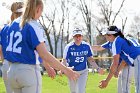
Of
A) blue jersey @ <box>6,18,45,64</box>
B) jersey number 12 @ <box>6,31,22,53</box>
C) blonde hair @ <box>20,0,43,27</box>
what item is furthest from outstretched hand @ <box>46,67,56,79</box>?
blonde hair @ <box>20,0,43,27</box>

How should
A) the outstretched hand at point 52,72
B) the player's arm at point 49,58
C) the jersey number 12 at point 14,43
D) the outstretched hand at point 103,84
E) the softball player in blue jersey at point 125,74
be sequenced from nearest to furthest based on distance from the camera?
the player's arm at point 49,58 → the jersey number 12 at point 14,43 → the outstretched hand at point 52,72 → the outstretched hand at point 103,84 → the softball player in blue jersey at point 125,74

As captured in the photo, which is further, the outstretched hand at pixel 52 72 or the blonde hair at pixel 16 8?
the blonde hair at pixel 16 8

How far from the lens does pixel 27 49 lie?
16.5 ft

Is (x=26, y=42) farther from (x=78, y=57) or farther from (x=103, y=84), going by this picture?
(x=78, y=57)

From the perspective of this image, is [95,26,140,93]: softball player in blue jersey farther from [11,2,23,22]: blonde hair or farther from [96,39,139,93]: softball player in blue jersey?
[11,2,23,22]: blonde hair

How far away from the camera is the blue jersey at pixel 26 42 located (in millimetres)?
4977

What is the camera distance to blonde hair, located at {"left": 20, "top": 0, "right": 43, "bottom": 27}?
499 cm

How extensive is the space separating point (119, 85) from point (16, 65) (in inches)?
182

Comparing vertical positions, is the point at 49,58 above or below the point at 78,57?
above

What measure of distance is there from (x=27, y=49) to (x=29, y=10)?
48 cm

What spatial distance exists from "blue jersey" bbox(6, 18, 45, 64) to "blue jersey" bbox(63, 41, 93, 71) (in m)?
5.21

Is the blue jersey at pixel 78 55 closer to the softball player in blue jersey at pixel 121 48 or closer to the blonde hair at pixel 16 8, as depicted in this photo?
the softball player in blue jersey at pixel 121 48

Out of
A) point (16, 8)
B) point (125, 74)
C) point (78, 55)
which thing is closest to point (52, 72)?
point (16, 8)

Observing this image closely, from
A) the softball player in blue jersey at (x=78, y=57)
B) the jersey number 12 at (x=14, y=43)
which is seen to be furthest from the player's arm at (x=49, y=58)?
the softball player in blue jersey at (x=78, y=57)
